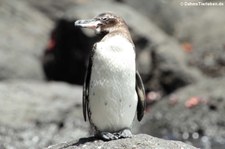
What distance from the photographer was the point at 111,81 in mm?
8398

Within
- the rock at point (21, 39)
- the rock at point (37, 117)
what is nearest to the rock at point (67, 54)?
the rock at point (21, 39)

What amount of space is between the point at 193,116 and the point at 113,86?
25.2ft

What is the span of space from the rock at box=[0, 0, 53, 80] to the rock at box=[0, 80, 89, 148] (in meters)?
1.41

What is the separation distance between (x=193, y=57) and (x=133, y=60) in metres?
11.9

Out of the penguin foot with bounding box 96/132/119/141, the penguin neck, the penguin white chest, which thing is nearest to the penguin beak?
the penguin neck

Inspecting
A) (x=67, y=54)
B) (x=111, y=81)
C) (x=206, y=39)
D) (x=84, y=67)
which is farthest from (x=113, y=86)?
(x=206, y=39)

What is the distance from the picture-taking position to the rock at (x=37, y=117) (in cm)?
1495

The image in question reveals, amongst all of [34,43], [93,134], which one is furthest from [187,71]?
[93,134]

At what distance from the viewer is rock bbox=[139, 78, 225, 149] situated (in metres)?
15.2

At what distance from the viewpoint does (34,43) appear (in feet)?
68.3

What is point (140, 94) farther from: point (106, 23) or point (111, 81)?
point (106, 23)

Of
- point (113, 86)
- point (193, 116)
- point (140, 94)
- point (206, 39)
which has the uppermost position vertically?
point (113, 86)

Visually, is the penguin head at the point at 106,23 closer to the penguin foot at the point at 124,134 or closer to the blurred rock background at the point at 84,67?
the penguin foot at the point at 124,134

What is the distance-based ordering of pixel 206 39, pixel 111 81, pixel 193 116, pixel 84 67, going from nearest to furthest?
pixel 111 81
pixel 193 116
pixel 84 67
pixel 206 39
